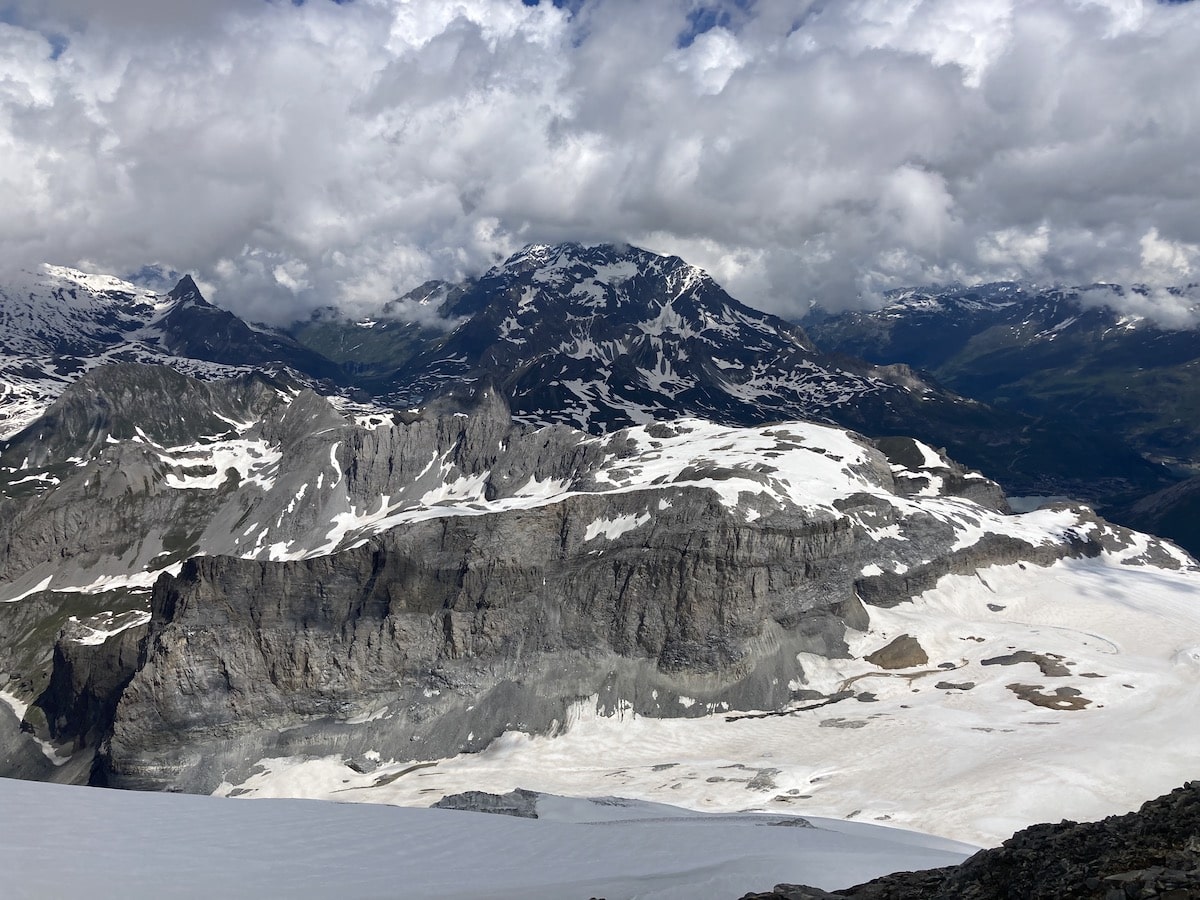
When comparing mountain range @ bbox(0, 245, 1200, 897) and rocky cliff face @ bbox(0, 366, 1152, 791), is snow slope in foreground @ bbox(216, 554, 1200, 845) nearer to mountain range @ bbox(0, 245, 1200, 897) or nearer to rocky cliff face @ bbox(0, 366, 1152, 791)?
mountain range @ bbox(0, 245, 1200, 897)

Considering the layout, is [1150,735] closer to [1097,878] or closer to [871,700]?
[871,700]

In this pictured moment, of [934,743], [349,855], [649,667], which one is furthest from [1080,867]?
[649,667]

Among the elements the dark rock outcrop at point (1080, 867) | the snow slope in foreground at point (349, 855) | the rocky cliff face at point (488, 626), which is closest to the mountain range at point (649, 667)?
the rocky cliff face at point (488, 626)

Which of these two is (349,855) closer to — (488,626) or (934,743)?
(934,743)

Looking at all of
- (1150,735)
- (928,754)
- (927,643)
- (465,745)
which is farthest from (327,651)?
(1150,735)

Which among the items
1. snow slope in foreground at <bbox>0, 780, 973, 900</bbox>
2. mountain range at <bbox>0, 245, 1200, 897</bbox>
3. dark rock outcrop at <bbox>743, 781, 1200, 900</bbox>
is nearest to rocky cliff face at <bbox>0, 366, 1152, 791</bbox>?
mountain range at <bbox>0, 245, 1200, 897</bbox>

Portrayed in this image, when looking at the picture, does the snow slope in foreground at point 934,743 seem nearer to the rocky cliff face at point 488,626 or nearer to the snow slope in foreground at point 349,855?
the rocky cliff face at point 488,626
